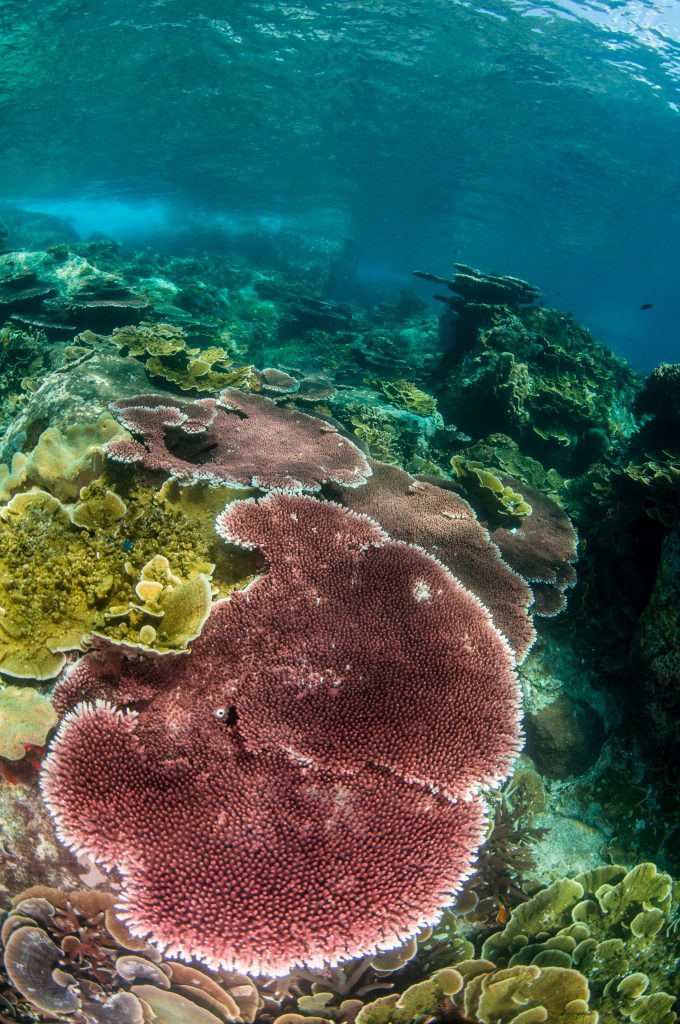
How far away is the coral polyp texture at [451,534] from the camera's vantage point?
13.2 feet

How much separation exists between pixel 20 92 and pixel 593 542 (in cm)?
3723

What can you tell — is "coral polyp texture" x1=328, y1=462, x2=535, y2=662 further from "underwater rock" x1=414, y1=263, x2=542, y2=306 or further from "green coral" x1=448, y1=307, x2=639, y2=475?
"underwater rock" x1=414, y1=263, x2=542, y2=306

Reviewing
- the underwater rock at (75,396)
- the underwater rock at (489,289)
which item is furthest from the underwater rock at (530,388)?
the underwater rock at (75,396)

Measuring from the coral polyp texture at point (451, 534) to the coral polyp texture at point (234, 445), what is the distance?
40 centimetres

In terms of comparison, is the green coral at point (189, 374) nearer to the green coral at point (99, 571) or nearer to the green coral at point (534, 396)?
the green coral at point (99, 571)

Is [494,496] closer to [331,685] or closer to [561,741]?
[561,741]

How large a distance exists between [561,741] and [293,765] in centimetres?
358

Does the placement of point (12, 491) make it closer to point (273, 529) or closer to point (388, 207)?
point (273, 529)

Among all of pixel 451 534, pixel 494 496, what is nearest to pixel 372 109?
pixel 494 496

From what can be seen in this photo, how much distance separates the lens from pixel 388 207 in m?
51.0

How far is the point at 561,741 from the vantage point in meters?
4.69

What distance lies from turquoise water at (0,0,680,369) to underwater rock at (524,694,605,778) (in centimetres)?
2498

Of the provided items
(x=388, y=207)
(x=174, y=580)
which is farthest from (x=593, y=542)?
(x=388, y=207)

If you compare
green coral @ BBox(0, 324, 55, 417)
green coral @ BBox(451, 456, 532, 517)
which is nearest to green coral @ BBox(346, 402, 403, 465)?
green coral @ BBox(451, 456, 532, 517)
